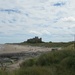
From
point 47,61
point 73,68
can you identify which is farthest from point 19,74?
point 47,61

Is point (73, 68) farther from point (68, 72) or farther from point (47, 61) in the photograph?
point (47, 61)

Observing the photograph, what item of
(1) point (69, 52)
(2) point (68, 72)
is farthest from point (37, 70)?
(1) point (69, 52)

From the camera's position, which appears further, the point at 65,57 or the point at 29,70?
the point at 65,57

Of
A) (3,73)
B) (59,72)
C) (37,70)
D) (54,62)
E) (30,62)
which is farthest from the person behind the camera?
(30,62)

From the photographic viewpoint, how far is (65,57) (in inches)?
732

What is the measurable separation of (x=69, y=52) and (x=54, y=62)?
1.57 meters

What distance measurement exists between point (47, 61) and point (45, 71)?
5.06 metres

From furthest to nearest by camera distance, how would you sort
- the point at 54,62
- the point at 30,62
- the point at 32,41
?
the point at 32,41 < the point at 30,62 < the point at 54,62

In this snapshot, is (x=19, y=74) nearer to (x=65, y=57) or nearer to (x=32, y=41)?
(x=65, y=57)

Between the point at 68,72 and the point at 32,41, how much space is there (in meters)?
98.5

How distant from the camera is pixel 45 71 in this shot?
45.3 ft

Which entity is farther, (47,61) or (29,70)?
(47,61)

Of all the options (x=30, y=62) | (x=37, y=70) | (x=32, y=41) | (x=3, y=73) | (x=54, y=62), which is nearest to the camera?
(x=3, y=73)

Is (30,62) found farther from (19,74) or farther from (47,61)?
(19,74)
